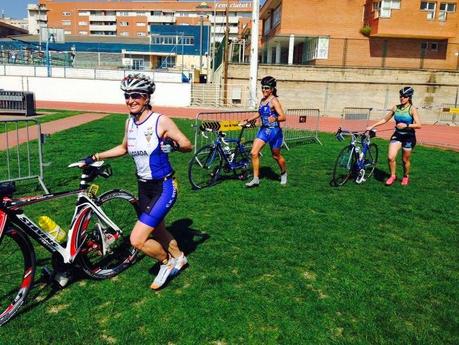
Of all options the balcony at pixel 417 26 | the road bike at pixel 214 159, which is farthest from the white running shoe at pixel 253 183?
the balcony at pixel 417 26

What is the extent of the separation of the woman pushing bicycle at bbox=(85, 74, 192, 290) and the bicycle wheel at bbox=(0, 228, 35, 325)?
2.84 ft

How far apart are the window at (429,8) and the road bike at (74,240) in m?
37.1

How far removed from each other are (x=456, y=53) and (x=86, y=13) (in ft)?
293

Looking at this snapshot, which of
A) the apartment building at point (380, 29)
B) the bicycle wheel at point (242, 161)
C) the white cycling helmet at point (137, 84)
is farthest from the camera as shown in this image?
the apartment building at point (380, 29)

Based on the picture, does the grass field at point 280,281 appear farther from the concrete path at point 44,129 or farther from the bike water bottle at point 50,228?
the concrete path at point 44,129

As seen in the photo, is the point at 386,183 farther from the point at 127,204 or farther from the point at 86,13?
the point at 86,13

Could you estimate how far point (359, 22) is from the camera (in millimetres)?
35594

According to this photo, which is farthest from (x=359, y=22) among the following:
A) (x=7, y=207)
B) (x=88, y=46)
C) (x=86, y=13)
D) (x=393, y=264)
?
(x=86, y=13)

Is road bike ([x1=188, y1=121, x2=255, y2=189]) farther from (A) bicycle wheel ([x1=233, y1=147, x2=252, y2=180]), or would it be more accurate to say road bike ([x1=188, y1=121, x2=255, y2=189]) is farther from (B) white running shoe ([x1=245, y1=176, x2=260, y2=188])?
(B) white running shoe ([x1=245, y1=176, x2=260, y2=188])

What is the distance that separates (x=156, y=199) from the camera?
3.77m

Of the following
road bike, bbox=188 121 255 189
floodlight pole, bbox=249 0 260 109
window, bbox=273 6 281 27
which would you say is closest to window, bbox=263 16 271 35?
window, bbox=273 6 281 27

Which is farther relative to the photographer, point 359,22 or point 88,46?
point 88,46

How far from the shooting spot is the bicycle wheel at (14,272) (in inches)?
132

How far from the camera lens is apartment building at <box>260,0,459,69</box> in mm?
33000
